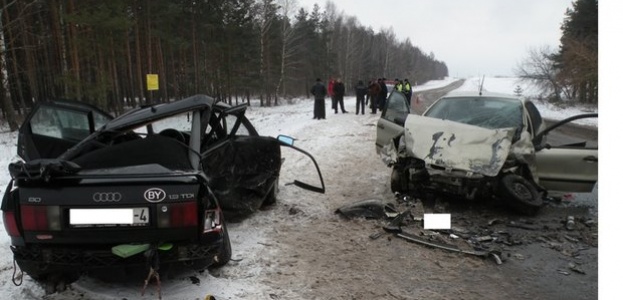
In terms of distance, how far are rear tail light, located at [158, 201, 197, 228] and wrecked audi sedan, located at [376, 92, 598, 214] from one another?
3.48m

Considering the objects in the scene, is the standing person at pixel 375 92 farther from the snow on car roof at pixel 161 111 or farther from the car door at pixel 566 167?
the snow on car roof at pixel 161 111

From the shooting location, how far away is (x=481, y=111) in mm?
6617

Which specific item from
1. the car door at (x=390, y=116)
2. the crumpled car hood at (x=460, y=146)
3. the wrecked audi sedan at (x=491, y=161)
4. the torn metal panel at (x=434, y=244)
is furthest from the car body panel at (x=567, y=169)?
the car door at (x=390, y=116)

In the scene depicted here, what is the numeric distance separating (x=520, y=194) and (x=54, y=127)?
5407mm

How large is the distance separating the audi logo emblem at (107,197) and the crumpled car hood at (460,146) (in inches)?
151

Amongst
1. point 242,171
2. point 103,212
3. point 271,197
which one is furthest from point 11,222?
point 271,197

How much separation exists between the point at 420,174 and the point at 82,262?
4086 mm

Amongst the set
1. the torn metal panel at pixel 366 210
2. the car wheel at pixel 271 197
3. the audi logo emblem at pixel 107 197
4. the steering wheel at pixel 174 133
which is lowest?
the torn metal panel at pixel 366 210

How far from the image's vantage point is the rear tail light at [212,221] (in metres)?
2.92

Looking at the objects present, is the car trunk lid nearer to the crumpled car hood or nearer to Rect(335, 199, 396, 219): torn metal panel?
Rect(335, 199, 396, 219): torn metal panel

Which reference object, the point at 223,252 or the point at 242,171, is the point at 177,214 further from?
the point at 242,171

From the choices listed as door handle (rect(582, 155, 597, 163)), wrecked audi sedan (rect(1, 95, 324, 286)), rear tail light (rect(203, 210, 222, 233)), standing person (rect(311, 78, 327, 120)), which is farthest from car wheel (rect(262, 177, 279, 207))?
standing person (rect(311, 78, 327, 120))

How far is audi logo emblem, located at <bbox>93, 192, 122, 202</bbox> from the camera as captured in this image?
2.68 metres
